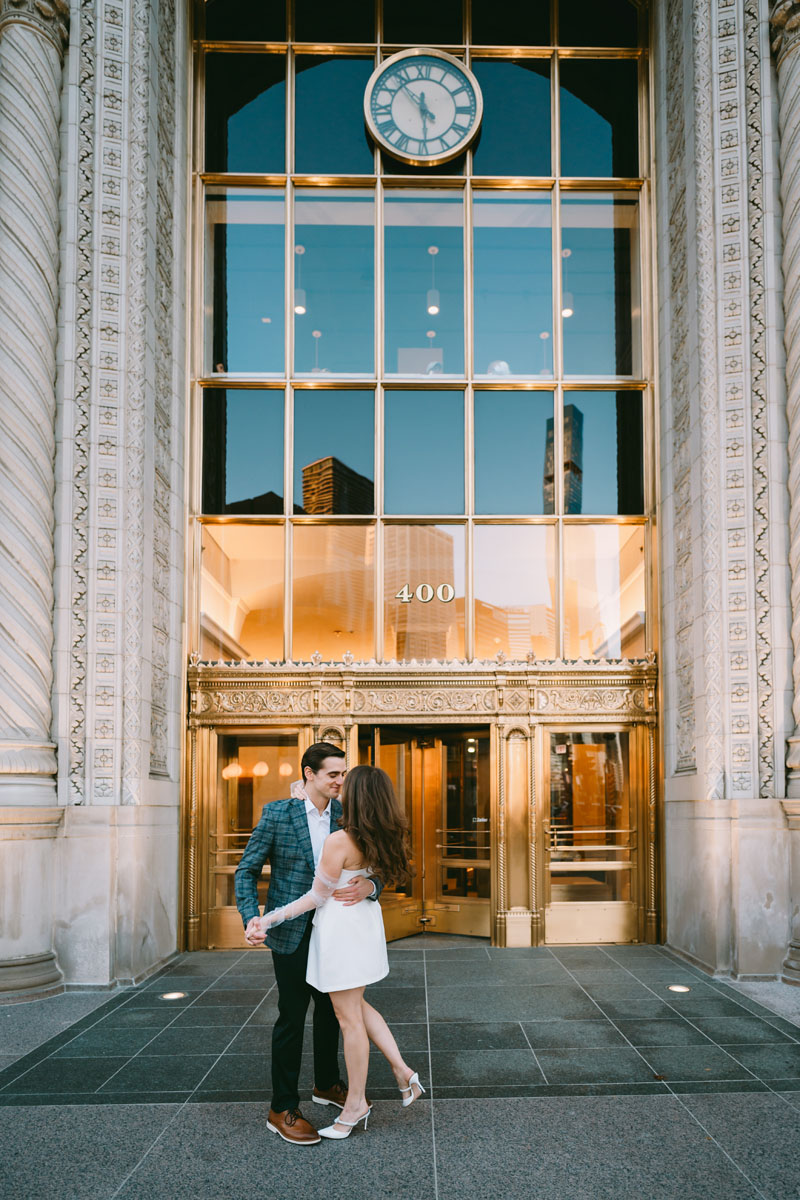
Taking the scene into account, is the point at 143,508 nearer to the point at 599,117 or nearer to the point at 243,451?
the point at 243,451

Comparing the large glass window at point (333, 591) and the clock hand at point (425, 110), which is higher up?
the clock hand at point (425, 110)

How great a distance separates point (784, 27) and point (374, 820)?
908cm

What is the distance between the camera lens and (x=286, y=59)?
12.4 m

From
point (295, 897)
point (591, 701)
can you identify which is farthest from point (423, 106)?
point (295, 897)

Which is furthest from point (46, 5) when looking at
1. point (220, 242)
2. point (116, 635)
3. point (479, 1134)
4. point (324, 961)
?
point (479, 1134)

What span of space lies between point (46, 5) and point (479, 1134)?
1005cm

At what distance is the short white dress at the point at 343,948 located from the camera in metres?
5.09

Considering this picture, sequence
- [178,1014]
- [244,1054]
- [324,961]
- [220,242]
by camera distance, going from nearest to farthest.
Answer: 1. [324,961]
2. [244,1054]
3. [178,1014]
4. [220,242]

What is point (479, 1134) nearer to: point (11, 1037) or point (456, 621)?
point (11, 1037)

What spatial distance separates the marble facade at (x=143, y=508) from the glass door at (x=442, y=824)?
2.01 metres

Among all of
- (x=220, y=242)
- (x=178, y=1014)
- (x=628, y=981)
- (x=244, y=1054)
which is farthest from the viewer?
(x=220, y=242)

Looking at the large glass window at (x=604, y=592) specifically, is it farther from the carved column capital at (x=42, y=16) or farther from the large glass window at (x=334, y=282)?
the carved column capital at (x=42, y=16)

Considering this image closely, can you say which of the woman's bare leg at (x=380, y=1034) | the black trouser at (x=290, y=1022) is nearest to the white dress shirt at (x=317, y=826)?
the black trouser at (x=290, y=1022)

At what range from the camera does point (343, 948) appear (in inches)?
201
